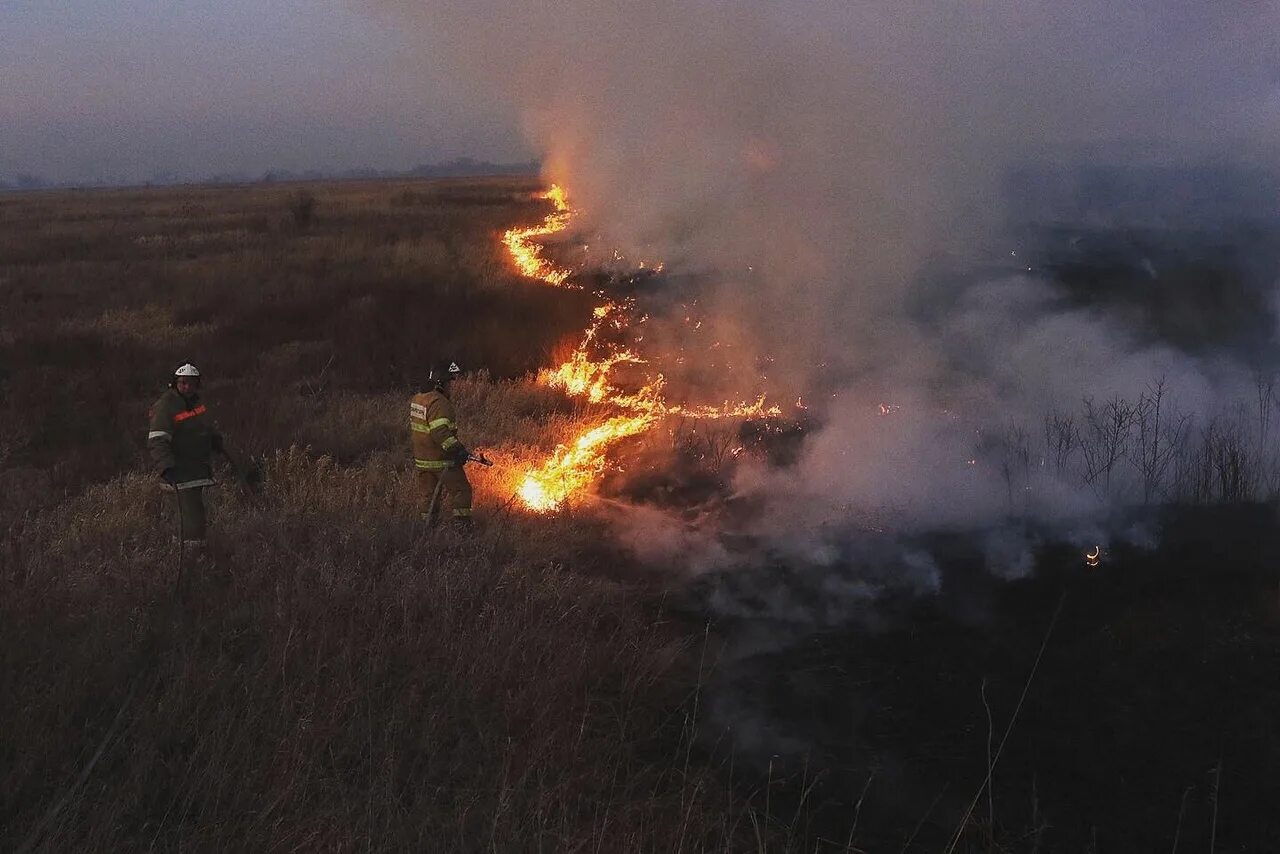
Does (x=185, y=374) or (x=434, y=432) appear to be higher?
(x=185, y=374)

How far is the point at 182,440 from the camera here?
715 cm

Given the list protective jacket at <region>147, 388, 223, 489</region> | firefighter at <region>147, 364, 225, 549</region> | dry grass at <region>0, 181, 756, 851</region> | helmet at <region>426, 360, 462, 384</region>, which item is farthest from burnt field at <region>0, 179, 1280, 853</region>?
helmet at <region>426, 360, 462, 384</region>

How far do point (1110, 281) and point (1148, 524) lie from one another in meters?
12.3

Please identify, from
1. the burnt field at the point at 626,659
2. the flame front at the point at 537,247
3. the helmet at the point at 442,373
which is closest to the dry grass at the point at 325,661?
the burnt field at the point at 626,659

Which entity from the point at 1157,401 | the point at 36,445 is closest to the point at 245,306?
the point at 36,445

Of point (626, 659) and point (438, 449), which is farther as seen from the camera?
point (438, 449)

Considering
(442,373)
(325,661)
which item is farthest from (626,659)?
(442,373)

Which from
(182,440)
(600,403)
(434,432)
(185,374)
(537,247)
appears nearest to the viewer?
(185,374)

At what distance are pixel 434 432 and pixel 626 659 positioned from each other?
2.88 m

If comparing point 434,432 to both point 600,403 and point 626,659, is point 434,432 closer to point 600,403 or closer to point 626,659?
point 626,659

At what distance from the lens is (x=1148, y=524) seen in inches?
340

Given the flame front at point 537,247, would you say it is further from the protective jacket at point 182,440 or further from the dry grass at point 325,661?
Answer: the protective jacket at point 182,440

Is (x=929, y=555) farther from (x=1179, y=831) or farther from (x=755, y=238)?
(x=755, y=238)

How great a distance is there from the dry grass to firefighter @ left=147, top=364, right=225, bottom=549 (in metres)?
0.43
